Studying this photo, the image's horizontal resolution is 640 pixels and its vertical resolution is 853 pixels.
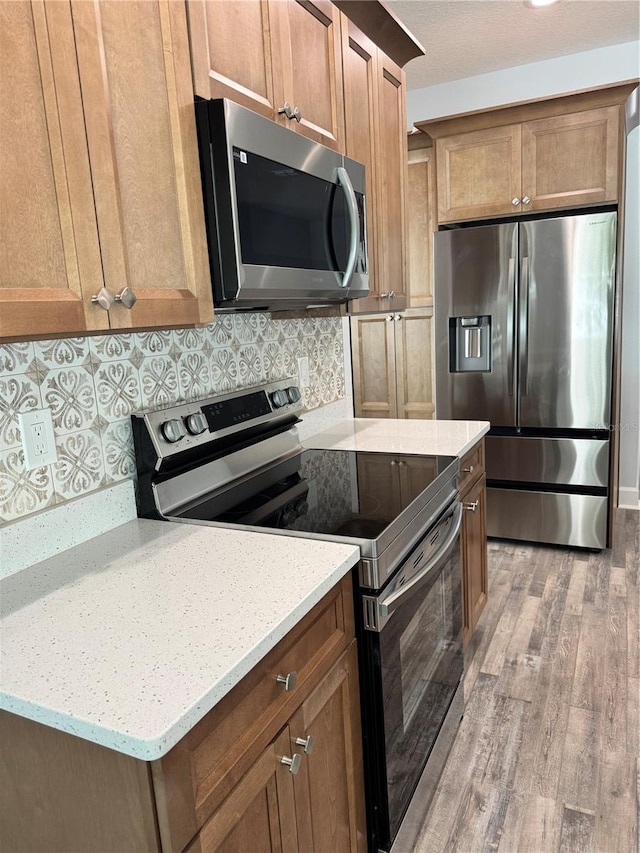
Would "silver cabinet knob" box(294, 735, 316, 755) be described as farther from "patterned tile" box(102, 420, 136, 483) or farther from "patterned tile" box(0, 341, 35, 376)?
"patterned tile" box(0, 341, 35, 376)

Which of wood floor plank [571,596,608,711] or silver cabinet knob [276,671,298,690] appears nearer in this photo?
silver cabinet knob [276,671,298,690]

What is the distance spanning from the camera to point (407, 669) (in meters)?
1.51

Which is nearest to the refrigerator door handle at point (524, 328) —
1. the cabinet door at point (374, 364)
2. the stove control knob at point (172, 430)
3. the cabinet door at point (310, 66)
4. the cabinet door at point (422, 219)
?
the cabinet door at point (422, 219)

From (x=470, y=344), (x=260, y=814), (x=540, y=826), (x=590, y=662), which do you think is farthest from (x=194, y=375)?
(x=470, y=344)

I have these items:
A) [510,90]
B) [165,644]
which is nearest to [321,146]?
[165,644]

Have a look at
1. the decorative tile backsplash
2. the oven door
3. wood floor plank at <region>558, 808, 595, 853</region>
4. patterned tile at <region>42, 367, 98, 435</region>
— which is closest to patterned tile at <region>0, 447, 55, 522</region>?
the decorative tile backsplash

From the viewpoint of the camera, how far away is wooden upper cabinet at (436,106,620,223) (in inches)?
117

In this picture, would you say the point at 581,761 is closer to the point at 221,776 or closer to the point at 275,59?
the point at 221,776

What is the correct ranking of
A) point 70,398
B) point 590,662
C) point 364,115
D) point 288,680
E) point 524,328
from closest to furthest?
point 288,680, point 70,398, point 364,115, point 590,662, point 524,328

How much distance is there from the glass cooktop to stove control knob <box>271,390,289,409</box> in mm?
187

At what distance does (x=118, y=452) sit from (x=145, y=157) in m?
0.68

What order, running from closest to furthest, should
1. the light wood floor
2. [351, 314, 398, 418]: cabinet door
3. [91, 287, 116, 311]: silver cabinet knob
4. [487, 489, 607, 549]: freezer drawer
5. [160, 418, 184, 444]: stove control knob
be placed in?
[91, 287, 116, 311]: silver cabinet knob < [160, 418, 184, 444]: stove control knob < the light wood floor < [487, 489, 607, 549]: freezer drawer < [351, 314, 398, 418]: cabinet door

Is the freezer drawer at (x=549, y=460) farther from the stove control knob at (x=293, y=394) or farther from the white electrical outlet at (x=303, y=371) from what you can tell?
the stove control knob at (x=293, y=394)

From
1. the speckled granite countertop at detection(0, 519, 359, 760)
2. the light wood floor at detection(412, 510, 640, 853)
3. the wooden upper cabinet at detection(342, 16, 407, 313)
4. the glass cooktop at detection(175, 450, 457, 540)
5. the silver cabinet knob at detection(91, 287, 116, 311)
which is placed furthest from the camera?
the wooden upper cabinet at detection(342, 16, 407, 313)
